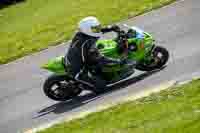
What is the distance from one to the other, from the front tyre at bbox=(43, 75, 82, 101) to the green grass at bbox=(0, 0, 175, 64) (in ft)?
23.9

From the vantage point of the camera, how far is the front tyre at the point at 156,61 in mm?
14992

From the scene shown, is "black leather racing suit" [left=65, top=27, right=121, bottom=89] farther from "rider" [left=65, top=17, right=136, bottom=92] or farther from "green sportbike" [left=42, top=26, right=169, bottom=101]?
"green sportbike" [left=42, top=26, right=169, bottom=101]

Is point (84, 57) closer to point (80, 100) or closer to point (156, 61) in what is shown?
point (80, 100)

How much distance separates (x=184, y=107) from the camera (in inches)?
408

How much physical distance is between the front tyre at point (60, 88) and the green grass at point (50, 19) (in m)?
7.27

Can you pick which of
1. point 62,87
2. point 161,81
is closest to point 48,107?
point 62,87

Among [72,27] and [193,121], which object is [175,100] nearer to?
[193,121]

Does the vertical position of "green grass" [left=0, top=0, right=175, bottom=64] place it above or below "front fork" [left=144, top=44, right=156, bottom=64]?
below

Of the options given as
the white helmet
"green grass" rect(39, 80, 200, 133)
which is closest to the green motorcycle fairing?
the white helmet

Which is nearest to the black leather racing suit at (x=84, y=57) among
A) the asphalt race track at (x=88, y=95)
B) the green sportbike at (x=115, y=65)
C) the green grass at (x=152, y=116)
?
the green sportbike at (x=115, y=65)

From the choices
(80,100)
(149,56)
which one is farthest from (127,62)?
(80,100)

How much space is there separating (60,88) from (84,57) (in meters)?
0.90

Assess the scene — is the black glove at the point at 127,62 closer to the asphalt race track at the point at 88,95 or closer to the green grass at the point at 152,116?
the asphalt race track at the point at 88,95

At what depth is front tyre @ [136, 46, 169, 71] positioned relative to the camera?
1499 centimetres
